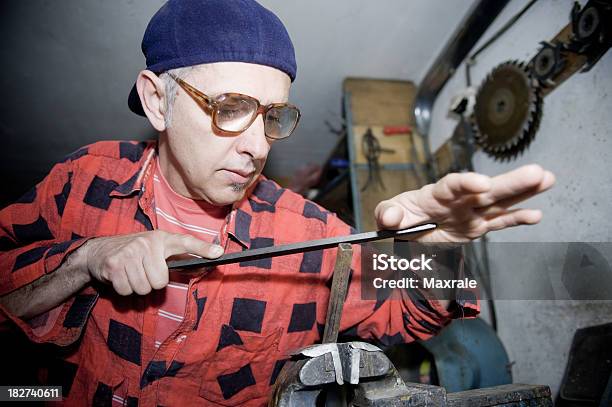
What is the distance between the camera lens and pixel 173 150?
4.21 feet

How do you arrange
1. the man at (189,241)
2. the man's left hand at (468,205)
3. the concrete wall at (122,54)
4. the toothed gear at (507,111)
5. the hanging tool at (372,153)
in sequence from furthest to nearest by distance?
the hanging tool at (372,153) → the concrete wall at (122,54) → the toothed gear at (507,111) → the man at (189,241) → the man's left hand at (468,205)

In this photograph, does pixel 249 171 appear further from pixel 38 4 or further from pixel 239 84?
pixel 38 4

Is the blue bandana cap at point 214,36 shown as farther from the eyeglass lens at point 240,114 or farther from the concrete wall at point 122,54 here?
the concrete wall at point 122,54

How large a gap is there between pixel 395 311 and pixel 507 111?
1.45m

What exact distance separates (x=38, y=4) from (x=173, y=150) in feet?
5.34

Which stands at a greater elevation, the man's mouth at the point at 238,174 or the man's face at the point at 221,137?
the man's face at the point at 221,137

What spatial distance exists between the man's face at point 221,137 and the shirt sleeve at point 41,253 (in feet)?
1.40

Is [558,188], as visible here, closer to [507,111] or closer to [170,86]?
[507,111]

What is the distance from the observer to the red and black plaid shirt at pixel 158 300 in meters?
1.24

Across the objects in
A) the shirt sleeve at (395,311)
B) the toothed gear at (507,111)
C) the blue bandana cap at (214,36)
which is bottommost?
the shirt sleeve at (395,311)

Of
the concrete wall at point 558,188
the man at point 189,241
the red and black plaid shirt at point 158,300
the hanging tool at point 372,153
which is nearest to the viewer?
the man at point 189,241

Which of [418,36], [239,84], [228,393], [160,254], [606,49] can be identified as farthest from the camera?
[418,36]

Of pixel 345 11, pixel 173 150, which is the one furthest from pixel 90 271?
pixel 345 11

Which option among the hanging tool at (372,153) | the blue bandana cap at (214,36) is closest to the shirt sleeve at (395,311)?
the blue bandana cap at (214,36)
